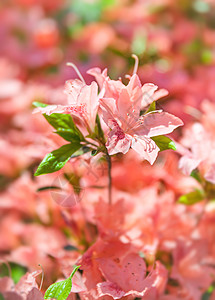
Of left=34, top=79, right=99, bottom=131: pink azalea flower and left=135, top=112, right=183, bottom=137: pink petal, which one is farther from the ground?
left=34, top=79, right=99, bottom=131: pink azalea flower

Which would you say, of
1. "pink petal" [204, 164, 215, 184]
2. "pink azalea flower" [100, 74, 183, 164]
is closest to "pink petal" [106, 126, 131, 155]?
"pink azalea flower" [100, 74, 183, 164]

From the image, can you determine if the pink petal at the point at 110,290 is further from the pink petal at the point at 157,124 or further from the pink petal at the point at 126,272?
the pink petal at the point at 157,124

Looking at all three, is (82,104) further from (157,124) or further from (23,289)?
(23,289)

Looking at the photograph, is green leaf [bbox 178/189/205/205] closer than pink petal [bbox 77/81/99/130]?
No

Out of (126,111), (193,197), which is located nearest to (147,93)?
(126,111)

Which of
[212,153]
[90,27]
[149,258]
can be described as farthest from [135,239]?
[90,27]

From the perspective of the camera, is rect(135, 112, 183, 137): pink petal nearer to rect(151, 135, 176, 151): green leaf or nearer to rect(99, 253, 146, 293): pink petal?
rect(151, 135, 176, 151): green leaf

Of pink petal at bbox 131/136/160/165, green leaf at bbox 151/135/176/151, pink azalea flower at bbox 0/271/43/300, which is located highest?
pink petal at bbox 131/136/160/165

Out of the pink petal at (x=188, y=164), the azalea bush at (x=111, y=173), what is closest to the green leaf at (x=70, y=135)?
the azalea bush at (x=111, y=173)
